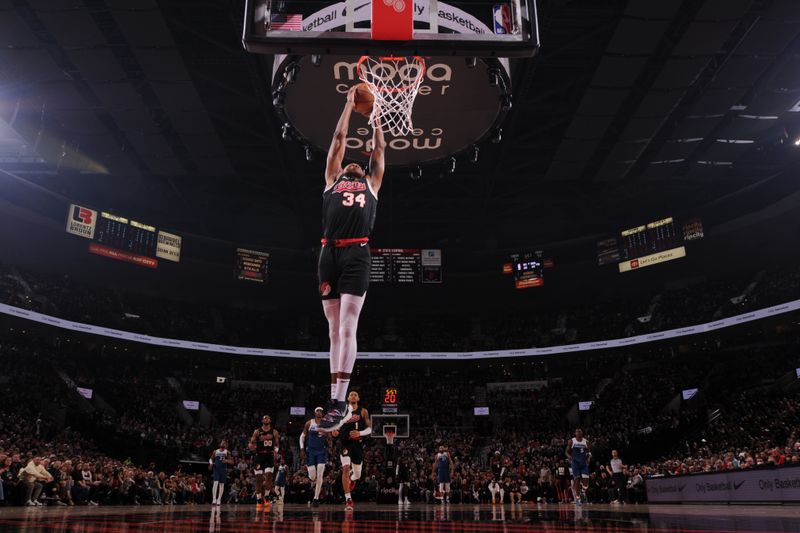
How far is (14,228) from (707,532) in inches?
1275

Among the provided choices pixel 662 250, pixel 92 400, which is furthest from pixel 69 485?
pixel 662 250

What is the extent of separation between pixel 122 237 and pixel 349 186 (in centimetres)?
2654

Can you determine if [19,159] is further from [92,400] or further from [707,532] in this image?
[707,532]

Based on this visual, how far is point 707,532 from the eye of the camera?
4.88m

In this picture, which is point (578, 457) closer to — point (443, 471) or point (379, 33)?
point (443, 471)

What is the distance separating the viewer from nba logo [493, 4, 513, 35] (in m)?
6.36

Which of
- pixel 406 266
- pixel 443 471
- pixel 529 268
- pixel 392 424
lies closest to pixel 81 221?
pixel 406 266

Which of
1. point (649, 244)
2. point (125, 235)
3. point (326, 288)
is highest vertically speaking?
point (649, 244)

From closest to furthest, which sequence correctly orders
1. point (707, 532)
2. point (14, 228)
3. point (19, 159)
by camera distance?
point (707, 532)
point (19, 159)
point (14, 228)

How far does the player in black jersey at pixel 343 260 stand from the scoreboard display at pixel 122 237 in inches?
1010

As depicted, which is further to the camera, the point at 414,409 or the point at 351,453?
the point at 414,409

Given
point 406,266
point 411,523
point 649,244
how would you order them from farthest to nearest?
point 406,266 < point 649,244 < point 411,523

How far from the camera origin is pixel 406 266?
3150 centimetres

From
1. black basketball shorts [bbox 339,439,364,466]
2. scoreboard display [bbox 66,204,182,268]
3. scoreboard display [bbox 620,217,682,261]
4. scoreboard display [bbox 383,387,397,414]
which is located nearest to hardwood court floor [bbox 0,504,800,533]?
black basketball shorts [bbox 339,439,364,466]
